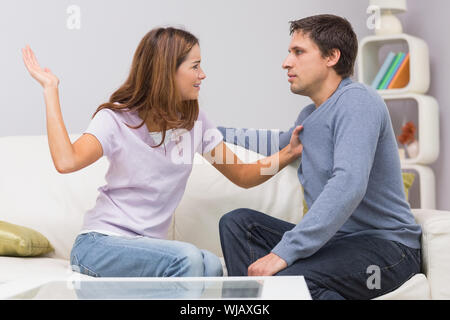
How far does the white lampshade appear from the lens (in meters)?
3.06

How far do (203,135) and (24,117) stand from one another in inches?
49.0

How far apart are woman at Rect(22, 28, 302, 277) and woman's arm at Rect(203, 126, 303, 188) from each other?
92mm

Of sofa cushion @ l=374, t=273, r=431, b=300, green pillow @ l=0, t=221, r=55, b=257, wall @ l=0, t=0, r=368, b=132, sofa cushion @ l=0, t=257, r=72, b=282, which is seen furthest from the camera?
wall @ l=0, t=0, r=368, b=132

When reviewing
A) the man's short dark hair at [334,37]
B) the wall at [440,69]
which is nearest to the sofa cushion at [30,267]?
the man's short dark hair at [334,37]

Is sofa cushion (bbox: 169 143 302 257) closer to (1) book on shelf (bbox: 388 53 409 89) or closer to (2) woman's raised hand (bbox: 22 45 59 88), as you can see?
(2) woman's raised hand (bbox: 22 45 59 88)

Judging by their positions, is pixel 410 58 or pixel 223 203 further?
pixel 410 58

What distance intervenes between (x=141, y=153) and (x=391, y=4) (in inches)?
76.3

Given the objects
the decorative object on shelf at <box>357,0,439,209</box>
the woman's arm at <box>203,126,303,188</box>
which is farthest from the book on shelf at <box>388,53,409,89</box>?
the woman's arm at <box>203,126,303,188</box>

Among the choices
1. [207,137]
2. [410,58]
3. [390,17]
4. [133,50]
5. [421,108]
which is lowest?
[421,108]

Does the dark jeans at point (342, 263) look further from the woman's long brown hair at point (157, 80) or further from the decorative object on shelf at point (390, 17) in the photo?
the decorative object on shelf at point (390, 17)

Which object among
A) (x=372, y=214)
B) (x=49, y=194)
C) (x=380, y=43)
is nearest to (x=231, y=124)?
(x=380, y=43)

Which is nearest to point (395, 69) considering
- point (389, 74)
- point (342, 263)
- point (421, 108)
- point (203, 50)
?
point (389, 74)

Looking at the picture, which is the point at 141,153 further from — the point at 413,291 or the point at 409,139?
the point at 409,139

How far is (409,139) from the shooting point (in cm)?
316
